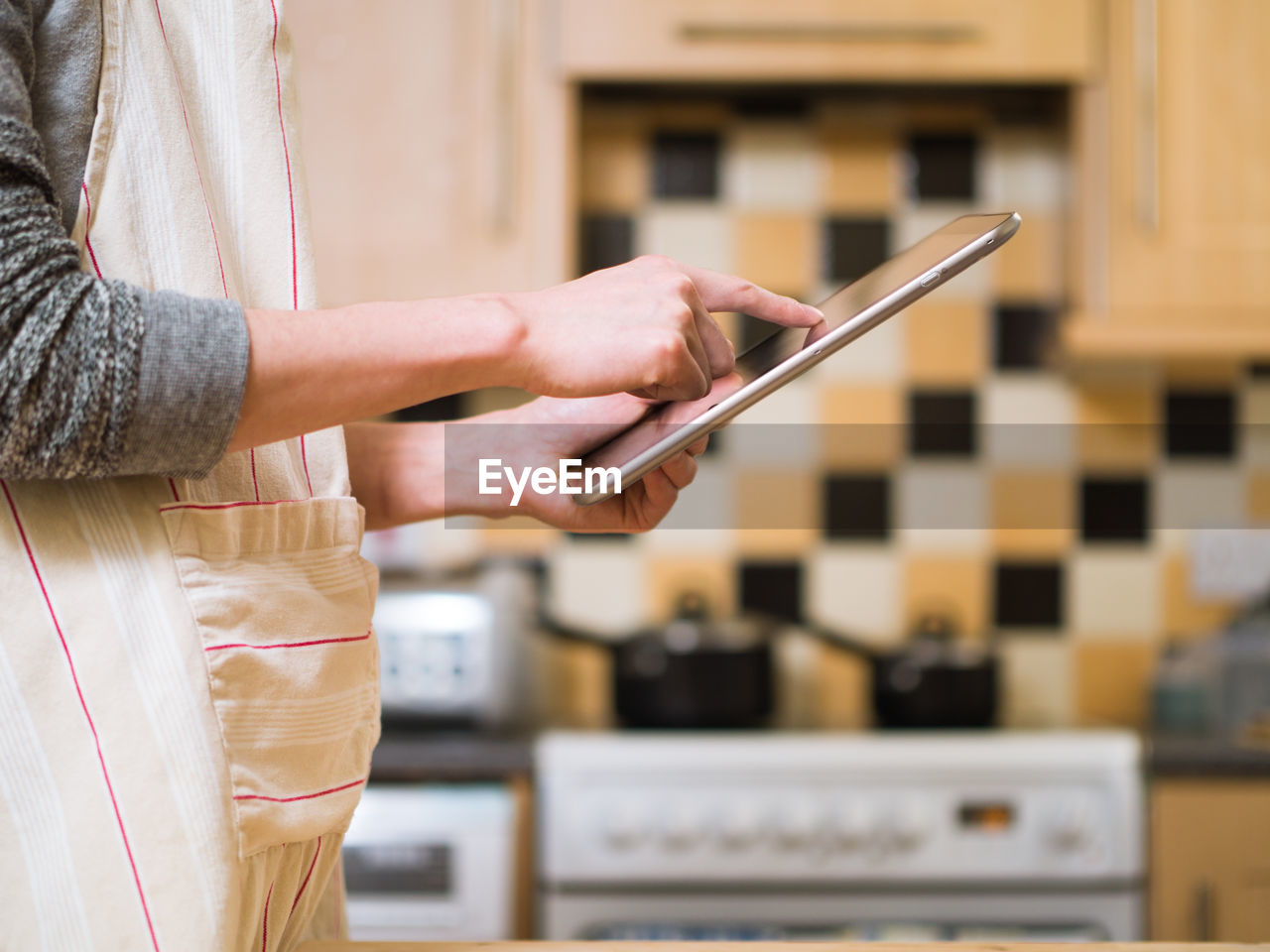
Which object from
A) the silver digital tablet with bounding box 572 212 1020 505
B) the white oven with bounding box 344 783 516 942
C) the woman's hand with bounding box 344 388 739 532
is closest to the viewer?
the silver digital tablet with bounding box 572 212 1020 505

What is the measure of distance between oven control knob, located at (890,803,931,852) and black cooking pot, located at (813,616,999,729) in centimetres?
18

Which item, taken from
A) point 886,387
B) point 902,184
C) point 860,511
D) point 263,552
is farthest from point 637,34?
point 263,552

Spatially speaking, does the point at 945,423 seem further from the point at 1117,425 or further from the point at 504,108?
the point at 504,108

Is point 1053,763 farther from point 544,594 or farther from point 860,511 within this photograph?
point 544,594

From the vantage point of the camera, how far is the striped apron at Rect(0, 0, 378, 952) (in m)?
0.46

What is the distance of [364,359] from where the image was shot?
0.46 meters

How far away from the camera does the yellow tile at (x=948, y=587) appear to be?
6.44 ft

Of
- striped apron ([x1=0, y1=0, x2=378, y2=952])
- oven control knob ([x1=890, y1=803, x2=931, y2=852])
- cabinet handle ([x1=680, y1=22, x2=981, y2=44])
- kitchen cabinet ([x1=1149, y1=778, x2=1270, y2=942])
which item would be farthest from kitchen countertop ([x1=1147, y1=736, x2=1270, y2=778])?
striped apron ([x1=0, y1=0, x2=378, y2=952])

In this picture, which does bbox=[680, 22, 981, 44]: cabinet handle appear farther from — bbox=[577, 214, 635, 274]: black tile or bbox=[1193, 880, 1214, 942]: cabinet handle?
bbox=[1193, 880, 1214, 942]: cabinet handle

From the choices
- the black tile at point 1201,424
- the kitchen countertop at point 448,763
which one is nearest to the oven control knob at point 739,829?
the kitchen countertop at point 448,763

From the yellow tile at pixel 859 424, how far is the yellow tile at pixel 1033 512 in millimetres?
189

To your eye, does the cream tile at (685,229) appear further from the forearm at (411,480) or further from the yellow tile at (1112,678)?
the forearm at (411,480)

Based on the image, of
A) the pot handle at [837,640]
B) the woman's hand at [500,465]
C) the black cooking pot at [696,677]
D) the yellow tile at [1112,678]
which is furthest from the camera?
the yellow tile at [1112,678]

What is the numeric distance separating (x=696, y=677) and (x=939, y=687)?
0.36m
